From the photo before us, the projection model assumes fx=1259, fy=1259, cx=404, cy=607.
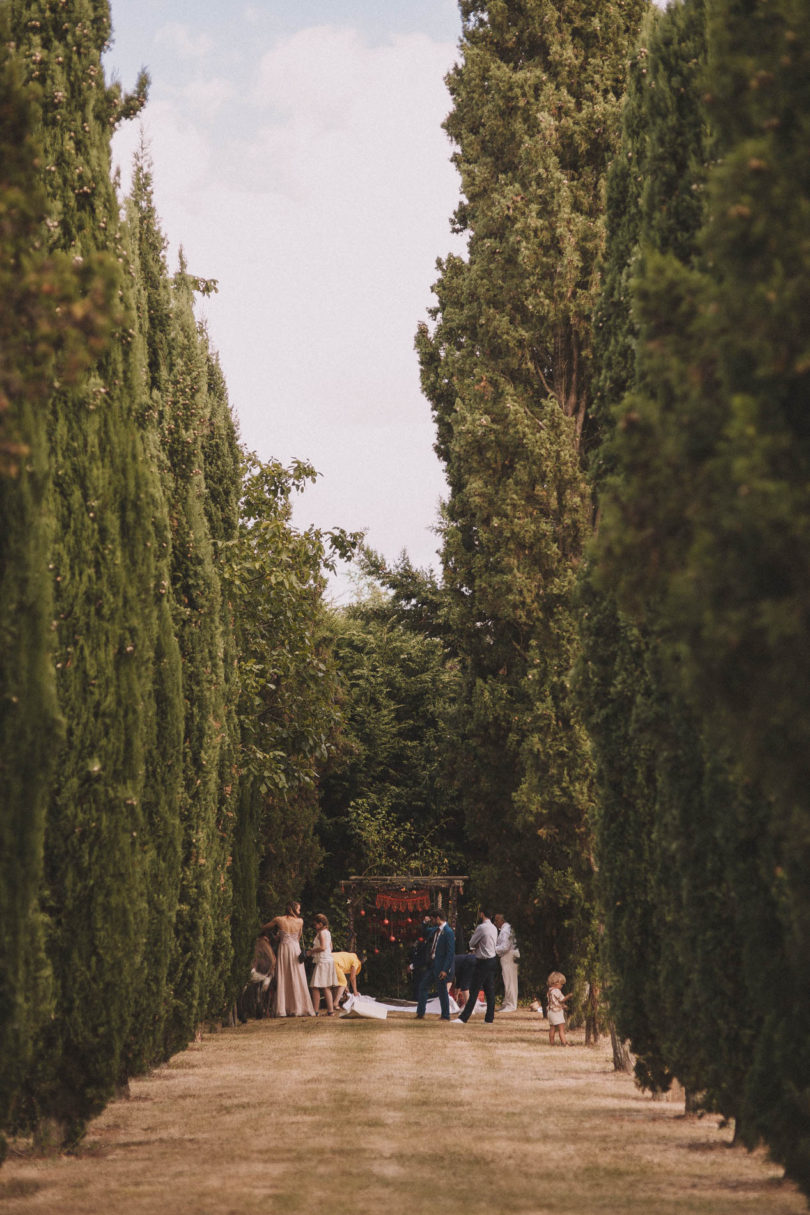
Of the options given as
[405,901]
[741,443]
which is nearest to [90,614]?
[741,443]

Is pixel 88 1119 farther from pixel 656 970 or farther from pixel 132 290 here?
pixel 132 290

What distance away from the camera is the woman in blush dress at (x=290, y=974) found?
20812mm

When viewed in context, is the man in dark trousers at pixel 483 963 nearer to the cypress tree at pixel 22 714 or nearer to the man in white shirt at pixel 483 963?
the man in white shirt at pixel 483 963

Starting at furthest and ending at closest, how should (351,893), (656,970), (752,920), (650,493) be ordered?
1. (351,893)
2. (656,970)
3. (752,920)
4. (650,493)

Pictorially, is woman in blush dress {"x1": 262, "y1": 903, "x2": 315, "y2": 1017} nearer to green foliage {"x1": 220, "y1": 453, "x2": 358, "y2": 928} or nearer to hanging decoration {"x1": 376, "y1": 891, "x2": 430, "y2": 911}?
green foliage {"x1": 220, "y1": 453, "x2": 358, "y2": 928}

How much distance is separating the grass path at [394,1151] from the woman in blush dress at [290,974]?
25.5 ft

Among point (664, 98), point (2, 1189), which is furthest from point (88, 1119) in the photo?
point (664, 98)

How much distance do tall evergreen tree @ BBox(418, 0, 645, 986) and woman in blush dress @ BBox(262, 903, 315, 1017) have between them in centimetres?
376

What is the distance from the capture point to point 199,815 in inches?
453

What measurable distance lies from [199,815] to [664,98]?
7.15 meters

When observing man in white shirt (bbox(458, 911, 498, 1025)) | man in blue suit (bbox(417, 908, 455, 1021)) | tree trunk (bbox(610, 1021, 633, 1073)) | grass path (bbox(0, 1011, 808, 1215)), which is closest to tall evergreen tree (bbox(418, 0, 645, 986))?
man in white shirt (bbox(458, 911, 498, 1025))

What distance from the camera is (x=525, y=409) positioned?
56.5 ft

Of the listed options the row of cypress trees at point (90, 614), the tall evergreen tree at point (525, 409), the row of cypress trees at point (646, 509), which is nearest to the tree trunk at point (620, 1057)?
the row of cypress trees at point (646, 509)

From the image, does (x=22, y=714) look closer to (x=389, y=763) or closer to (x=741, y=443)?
(x=741, y=443)
